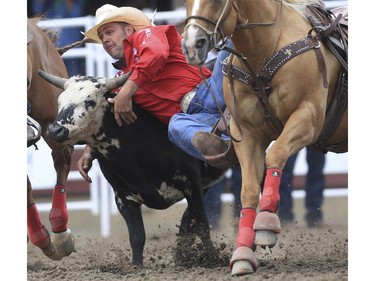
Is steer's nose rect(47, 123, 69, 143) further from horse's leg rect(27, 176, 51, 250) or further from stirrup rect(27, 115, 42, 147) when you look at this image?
horse's leg rect(27, 176, 51, 250)

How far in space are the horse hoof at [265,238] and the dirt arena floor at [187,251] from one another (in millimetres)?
377

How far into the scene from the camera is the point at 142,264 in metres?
7.40

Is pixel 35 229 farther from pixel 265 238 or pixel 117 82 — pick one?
pixel 265 238

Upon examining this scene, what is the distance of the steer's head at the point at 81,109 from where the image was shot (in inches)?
276

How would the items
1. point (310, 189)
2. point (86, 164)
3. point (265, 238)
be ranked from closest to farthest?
point (265, 238), point (86, 164), point (310, 189)

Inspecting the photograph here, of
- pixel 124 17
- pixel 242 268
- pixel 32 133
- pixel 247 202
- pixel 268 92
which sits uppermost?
pixel 124 17

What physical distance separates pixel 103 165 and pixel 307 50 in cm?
169

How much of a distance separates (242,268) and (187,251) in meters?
1.41

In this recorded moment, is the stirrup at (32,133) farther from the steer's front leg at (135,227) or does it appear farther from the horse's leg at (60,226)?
the horse's leg at (60,226)

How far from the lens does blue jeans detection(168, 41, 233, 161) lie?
6852 millimetres

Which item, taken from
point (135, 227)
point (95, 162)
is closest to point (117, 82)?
point (135, 227)

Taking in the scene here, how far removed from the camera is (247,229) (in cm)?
606

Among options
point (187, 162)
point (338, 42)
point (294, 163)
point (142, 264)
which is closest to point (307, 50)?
point (338, 42)
